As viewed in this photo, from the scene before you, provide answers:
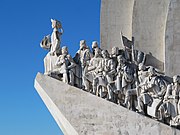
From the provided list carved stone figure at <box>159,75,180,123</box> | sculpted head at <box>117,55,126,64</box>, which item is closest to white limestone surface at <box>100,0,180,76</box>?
sculpted head at <box>117,55,126,64</box>

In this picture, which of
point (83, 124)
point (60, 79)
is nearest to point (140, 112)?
point (83, 124)

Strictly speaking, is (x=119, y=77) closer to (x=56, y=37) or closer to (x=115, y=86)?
(x=115, y=86)

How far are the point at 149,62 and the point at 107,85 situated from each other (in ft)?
7.47

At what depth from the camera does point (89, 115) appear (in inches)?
484

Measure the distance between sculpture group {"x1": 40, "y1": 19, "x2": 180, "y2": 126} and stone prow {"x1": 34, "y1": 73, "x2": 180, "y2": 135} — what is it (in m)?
0.27

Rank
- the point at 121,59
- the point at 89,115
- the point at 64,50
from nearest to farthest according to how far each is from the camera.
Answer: the point at 89,115 < the point at 121,59 < the point at 64,50

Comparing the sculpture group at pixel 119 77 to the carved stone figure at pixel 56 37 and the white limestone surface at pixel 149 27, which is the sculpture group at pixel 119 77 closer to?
the carved stone figure at pixel 56 37

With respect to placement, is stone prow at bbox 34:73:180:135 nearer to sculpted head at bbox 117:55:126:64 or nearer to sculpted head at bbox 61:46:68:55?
sculpted head at bbox 61:46:68:55

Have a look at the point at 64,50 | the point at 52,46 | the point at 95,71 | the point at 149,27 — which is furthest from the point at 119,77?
the point at 149,27

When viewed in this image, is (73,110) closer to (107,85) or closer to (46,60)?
(107,85)

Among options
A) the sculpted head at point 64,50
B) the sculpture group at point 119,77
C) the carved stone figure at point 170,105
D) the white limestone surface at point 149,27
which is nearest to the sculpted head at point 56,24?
the sculpture group at point 119,77

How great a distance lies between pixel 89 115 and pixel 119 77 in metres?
1.35

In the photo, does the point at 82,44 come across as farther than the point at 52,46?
No

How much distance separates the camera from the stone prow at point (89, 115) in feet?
38.6
